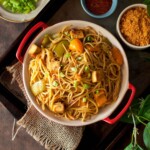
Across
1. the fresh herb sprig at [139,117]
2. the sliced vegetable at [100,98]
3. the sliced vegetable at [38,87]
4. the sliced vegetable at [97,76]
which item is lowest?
Result: the fresh herb sprig at [139,117]

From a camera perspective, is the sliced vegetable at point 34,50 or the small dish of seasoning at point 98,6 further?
the small dish of seasoning at point 98,6

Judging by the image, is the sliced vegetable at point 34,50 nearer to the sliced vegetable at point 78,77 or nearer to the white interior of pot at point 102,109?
the white interior of pot at point 102,109

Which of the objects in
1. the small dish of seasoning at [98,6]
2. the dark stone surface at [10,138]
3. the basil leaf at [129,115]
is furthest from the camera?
the dark stone surface at [10,138]

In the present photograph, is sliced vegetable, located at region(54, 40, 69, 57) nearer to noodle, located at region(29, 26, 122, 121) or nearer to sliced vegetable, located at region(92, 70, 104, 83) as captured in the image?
noodle, located at region(29, 26, 122, 121)

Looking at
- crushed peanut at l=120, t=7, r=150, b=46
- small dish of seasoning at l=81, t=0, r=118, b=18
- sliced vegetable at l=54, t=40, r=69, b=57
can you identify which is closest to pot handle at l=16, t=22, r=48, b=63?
sliced vegetable at l=54, t=40, r=69, b=57

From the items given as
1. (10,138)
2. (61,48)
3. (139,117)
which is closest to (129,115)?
(139,117)

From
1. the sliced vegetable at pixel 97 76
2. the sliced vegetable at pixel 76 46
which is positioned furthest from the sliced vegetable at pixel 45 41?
the sliced vegetable at pixel 97 76

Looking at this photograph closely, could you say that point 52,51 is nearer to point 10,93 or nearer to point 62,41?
point 62,41
